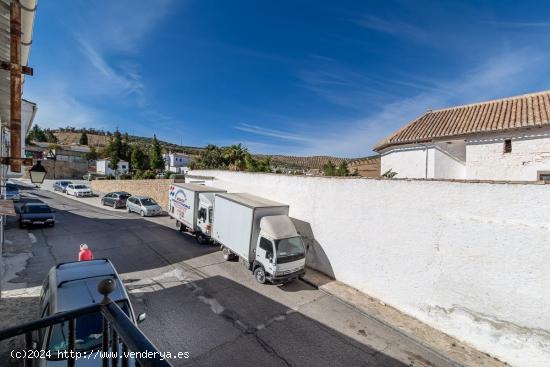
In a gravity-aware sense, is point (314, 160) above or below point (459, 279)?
above

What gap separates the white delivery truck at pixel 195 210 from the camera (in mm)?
14438

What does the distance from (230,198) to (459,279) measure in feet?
30.3

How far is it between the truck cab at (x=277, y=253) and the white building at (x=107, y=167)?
4820cm

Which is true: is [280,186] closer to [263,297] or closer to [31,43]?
[263,297]

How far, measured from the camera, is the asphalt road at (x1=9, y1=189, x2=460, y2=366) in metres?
6.67

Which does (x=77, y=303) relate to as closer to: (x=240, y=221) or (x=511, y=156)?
(x=240, y=221)

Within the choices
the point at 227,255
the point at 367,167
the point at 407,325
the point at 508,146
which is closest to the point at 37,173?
the point at 227,255

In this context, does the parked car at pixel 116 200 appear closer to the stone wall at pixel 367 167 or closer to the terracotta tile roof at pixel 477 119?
the stone wall at pixel 367 167

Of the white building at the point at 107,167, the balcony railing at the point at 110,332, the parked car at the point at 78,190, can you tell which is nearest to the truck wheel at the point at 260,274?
the balcony railing at the point at 110,332

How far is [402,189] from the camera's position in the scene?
29.5ft

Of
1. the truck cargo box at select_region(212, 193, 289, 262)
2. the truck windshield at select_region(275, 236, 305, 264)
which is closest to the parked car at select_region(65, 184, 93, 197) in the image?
the truck cargo box at select_region(212, 193, 289, 262)

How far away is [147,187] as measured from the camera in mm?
28828

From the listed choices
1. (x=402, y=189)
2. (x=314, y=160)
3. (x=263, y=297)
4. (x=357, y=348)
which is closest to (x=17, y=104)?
(x=263, y=297)

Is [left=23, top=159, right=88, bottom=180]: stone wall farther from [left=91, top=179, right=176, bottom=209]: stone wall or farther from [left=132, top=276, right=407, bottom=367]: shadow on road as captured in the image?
[left=132, top=276, right=407, bottom=367]: shadow on road
